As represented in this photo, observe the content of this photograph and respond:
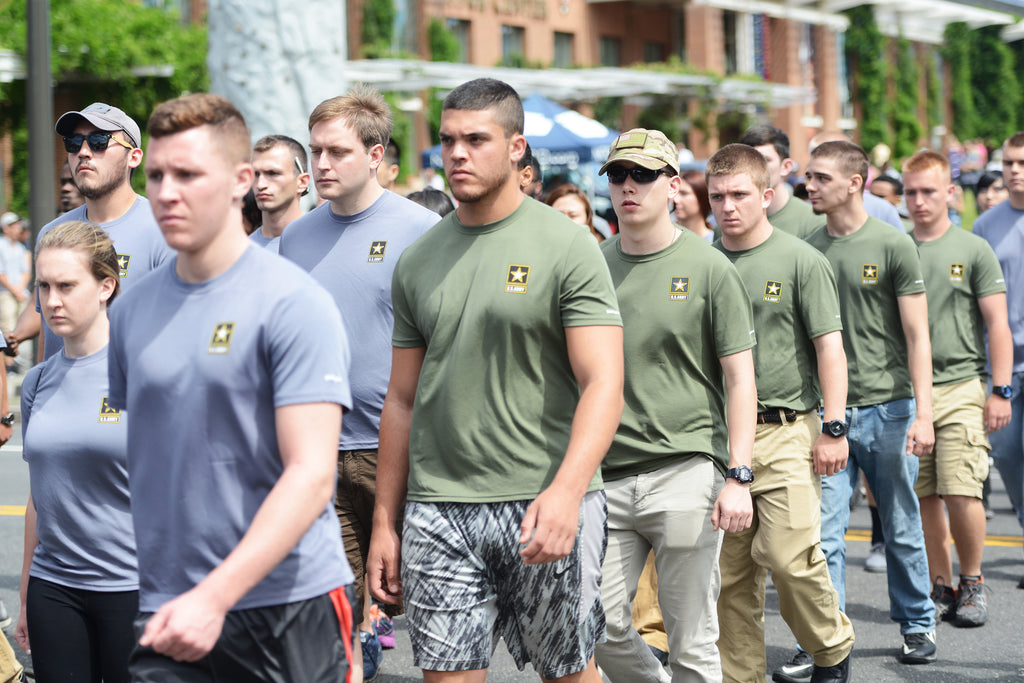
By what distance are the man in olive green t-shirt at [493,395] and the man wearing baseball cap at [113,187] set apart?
1.27 m

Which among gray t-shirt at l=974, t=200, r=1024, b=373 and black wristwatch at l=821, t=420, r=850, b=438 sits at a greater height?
gray t-shirt at l=974, t=200, r=1024, b=373

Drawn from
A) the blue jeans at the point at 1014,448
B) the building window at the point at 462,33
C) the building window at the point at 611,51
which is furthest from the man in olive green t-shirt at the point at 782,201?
the building window at the point at 611,51

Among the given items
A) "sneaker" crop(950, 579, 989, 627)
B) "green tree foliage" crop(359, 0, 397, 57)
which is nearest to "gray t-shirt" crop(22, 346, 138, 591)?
"sneaker" crop(950, 579, 989, 627)

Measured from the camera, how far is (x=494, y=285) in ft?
12.4

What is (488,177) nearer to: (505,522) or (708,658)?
(505,522)

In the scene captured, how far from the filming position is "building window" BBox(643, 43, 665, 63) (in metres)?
41.6

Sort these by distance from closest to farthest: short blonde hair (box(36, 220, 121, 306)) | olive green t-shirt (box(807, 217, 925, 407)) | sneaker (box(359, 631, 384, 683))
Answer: short blonde hair (box(36, 220, 121, 306))
sneaker (box(359, 631, 384, 683))
olive green t-shirt (box(807, 217, 925, 407))

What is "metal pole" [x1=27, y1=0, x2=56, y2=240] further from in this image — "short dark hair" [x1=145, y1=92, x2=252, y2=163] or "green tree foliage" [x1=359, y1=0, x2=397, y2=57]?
"green tree foliage" [x1=359, y1=0, x2=397, y2=57]

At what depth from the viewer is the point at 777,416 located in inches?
218

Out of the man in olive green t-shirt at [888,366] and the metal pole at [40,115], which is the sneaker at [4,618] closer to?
the man in olive green t-shirt at [888,366]

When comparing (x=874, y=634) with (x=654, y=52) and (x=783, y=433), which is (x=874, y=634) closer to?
(x=783, y=433)

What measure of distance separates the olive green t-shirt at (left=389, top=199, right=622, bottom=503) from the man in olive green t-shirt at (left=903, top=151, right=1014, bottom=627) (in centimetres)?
367

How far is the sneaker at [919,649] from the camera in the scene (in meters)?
6.13

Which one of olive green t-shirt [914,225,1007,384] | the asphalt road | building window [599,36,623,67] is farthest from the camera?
building window [599,36,623,67]
